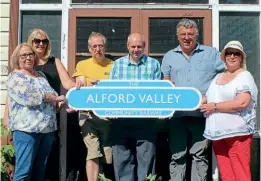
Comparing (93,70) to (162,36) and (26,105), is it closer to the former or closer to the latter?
(26,105)

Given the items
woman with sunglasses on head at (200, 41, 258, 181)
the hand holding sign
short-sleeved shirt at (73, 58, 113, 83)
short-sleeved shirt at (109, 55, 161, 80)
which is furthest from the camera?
short-sleeved shirt at (73, 58, 113, 83)

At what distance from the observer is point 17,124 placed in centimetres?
→ 433

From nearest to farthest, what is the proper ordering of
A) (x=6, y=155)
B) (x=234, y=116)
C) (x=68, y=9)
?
(x=234, y=116), (x=6, y=155), (x=68, y=9)

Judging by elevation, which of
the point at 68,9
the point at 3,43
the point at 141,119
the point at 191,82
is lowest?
the point at 141,119

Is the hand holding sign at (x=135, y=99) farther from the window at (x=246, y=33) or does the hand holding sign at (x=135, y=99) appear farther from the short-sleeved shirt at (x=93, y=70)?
the window at (x=246, y=33)

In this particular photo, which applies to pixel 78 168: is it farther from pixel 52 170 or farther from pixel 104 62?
pixel 104 62

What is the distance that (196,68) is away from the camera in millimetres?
4625

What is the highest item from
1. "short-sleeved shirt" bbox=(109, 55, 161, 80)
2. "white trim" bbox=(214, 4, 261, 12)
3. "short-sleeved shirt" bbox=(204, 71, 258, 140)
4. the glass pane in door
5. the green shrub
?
"white trim" bbox=(214, 4, 261, 12)

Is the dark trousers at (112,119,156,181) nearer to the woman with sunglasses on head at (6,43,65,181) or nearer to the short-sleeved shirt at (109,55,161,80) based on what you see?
the short-sleeved shirt at (109,55,161,80)

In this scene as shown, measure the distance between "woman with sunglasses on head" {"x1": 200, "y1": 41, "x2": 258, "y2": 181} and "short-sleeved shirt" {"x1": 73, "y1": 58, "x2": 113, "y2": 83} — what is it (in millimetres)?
988

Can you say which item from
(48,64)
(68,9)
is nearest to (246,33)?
(68,9)

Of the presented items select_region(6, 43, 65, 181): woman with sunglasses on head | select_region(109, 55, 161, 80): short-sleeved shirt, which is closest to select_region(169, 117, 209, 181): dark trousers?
select_region(109, 55, 161, 80): short-sleeved shirt

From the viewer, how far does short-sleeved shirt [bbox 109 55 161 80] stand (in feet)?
15.2

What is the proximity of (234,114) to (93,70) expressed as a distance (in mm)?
1384
